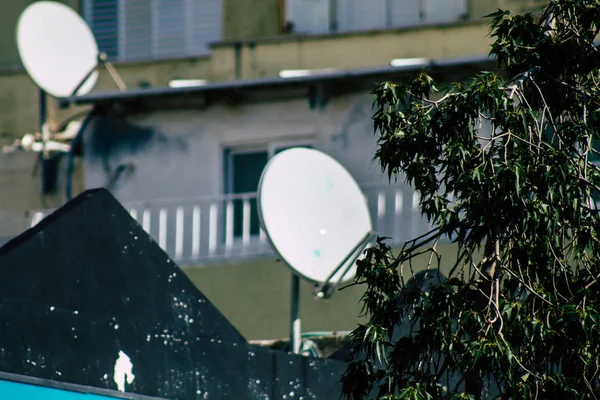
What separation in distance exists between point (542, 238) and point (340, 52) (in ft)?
37.1

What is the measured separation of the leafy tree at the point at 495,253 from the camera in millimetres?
9203

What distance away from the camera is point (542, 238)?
945cm

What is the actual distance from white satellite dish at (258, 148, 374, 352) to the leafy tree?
3146mm

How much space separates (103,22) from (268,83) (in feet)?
12.4

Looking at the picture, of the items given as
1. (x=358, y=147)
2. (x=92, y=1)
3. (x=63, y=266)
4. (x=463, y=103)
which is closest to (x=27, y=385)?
(x=63, y=266)

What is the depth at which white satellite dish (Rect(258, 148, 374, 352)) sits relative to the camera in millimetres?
12984

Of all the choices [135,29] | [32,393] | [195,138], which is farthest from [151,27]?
[32,393]

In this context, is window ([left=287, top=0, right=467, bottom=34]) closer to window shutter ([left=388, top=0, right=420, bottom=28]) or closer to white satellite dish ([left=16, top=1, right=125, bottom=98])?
window shutter ([left=388, top=0, right=420, bottom=28])

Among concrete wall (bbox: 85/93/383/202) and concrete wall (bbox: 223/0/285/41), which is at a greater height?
concrete wall (bbox: 223/0/285/41)

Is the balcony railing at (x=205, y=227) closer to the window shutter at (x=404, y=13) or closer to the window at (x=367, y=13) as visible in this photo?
the window at (x=367, y=13)

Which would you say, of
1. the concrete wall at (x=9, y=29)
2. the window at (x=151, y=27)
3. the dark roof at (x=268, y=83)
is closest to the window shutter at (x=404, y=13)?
the dark roof at (x=268, y=83)

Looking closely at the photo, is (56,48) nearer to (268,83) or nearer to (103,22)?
(103,22)

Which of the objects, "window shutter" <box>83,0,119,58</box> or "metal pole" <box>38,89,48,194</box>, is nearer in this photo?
"metal pole" <box>38,89,48,194</box>

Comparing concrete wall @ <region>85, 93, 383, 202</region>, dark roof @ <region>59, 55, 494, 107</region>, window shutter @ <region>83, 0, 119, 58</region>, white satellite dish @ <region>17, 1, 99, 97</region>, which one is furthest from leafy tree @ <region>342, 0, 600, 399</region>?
window shutter @ <region>83, 0, 119, 58</region>
